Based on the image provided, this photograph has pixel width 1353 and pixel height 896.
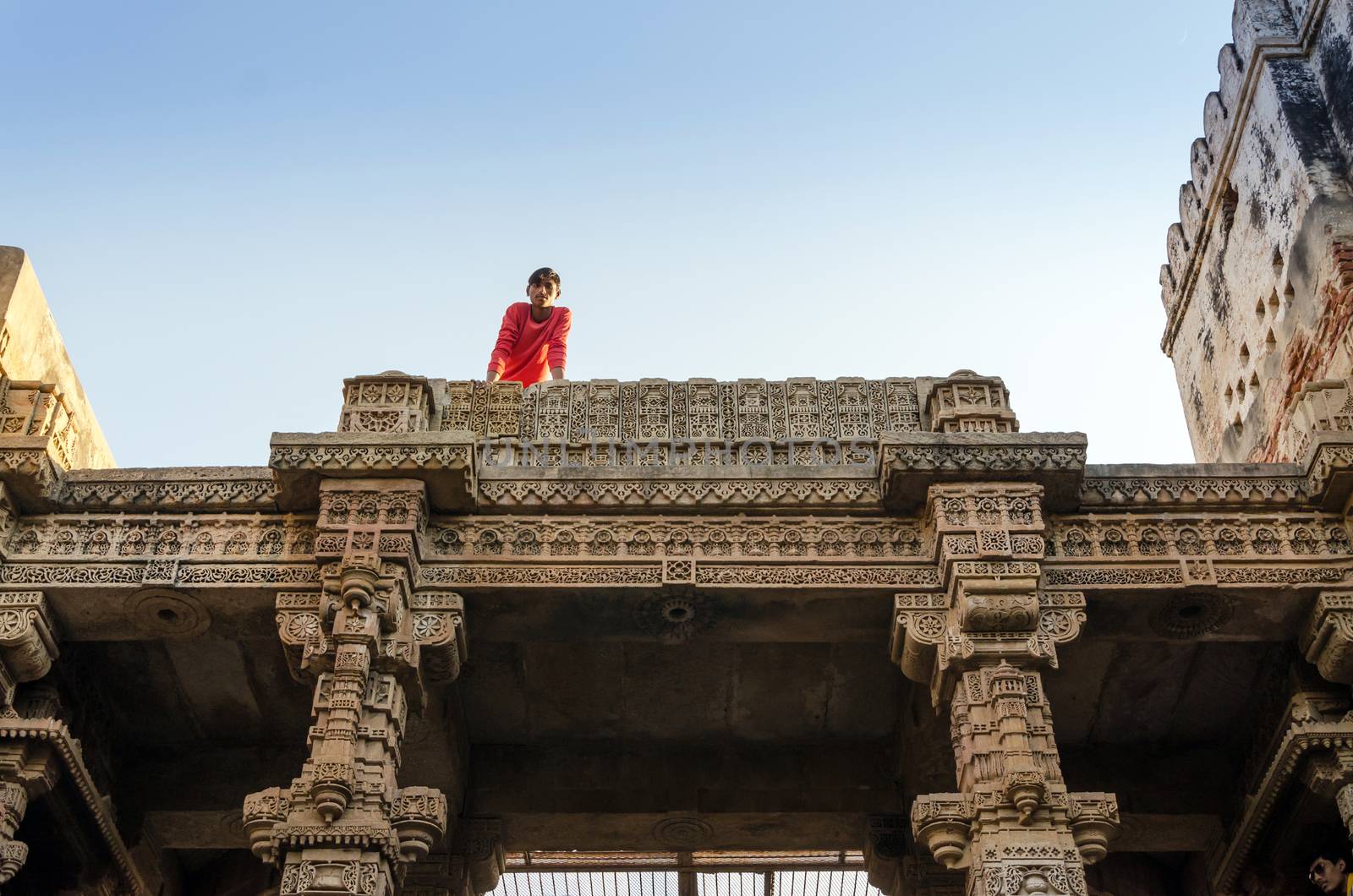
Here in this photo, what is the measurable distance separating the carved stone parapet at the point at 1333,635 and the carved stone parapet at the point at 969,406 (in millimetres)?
2276

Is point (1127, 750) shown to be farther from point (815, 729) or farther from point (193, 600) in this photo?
point (193, 600)

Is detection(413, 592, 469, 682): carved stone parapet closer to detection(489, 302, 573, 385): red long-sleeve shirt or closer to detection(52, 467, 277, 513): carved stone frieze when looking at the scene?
detection(52, 467, 277, 513): carved stone frieze

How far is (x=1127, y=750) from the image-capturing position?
1201cm

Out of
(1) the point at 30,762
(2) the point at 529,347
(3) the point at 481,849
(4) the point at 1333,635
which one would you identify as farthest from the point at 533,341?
(4) the point at 1333,635

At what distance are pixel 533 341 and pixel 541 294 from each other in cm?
49

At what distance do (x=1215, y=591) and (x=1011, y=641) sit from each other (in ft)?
5.15

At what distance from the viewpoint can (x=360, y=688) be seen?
8.68 meters

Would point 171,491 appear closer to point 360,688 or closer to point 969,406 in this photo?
point 360,688

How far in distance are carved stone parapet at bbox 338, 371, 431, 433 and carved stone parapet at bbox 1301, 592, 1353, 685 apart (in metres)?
6.12

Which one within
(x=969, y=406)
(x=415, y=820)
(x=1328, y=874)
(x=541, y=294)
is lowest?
(x=415, y=820)

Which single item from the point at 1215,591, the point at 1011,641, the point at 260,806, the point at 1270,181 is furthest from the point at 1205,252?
the point at 260,806

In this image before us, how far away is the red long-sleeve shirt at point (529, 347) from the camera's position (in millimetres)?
11828

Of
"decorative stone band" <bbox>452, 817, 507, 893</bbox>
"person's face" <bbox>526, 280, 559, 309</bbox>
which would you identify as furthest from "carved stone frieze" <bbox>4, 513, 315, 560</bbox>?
"person's face" <bbox>526, 280, 559, 309</bbox>

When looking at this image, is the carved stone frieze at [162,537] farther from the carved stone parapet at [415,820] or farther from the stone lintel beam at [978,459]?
the stone lintel beam at [978,459]
